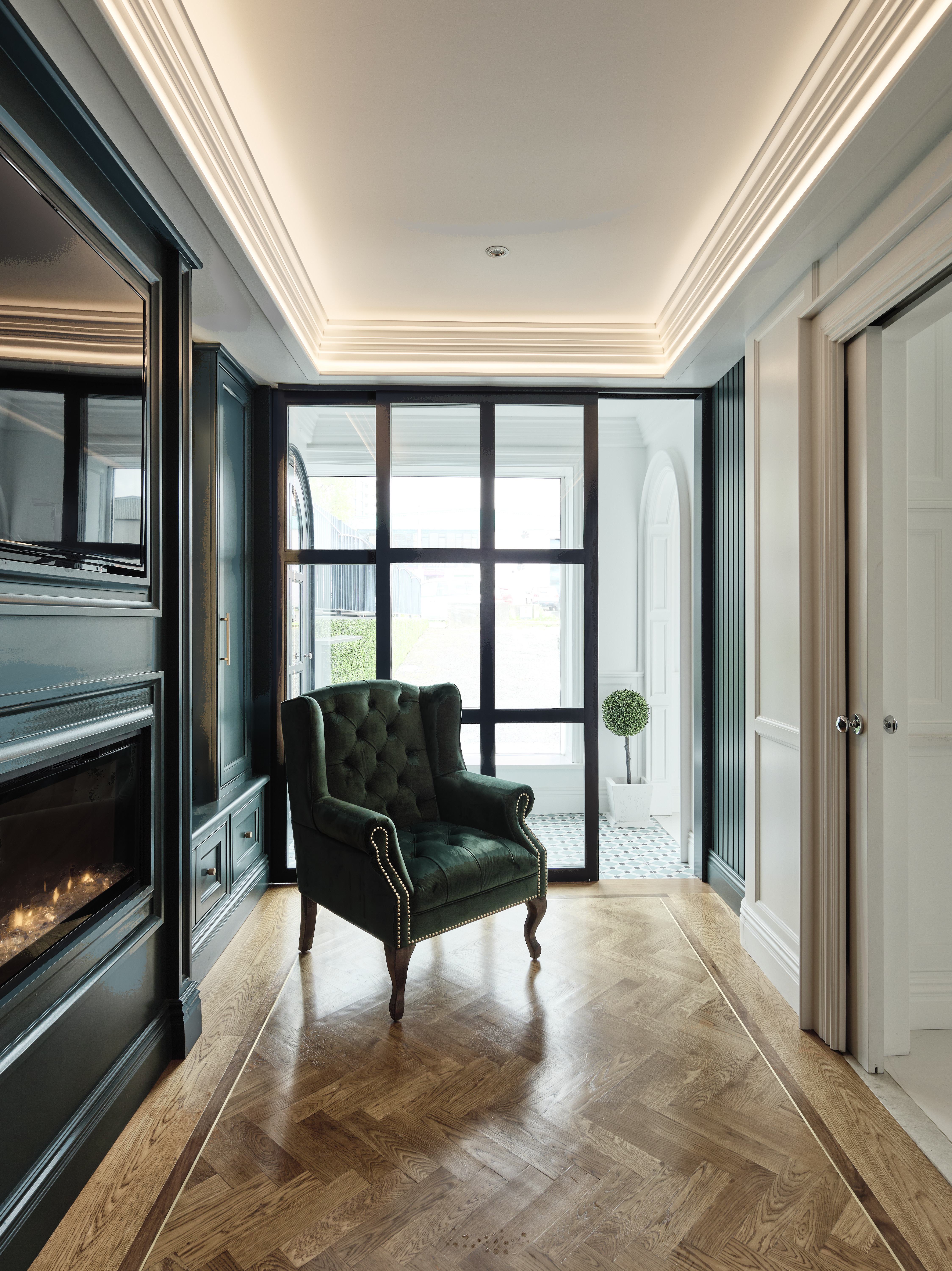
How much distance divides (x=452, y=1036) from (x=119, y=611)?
1598 mm

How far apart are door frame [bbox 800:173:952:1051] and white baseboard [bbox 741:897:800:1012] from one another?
14 centimetres

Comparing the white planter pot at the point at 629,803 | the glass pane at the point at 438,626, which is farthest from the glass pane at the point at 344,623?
the white planter pot at the point at 629,803

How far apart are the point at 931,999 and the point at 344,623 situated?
2764 millimetres

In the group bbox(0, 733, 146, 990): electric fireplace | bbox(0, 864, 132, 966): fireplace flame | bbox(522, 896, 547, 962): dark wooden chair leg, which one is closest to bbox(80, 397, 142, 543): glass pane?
bbox(0, 733, 146, 990): electric fireplace

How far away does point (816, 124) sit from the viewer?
1837 mm

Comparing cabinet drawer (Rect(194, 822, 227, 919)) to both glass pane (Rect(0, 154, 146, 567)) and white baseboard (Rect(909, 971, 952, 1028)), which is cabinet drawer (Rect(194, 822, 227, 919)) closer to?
glass pane (Rect(0, 154, 146, 567))

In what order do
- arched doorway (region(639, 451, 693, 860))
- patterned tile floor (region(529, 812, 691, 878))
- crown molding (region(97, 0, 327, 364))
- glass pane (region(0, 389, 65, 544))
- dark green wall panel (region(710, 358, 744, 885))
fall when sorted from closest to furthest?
1. glass pane (region(0, 389, 65, 544))
2. crown molding (region(97, 0, 327, 364))
3. dark green wall panel (region(710, 358, 744, 885))
4. patterned tile floor (region(529, 812, 691, 878))
5. arched doorway (region(639, 451, 693, 860))

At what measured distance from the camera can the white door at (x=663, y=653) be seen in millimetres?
5094

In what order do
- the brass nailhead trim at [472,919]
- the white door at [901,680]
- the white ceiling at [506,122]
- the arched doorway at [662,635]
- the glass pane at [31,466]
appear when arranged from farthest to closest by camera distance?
the arched doorway at [662,635]
the brass nailhead trim at [472,919]
the white door at [901,680]
the white ceiling at [506,122]
the glass pane at [31,466]

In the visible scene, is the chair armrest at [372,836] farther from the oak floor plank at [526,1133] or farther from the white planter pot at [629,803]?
the white planter pot at [629,803]

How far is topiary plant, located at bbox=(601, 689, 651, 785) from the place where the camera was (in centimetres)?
462

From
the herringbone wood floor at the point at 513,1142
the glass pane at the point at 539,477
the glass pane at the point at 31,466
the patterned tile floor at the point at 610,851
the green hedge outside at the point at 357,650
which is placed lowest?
the herringbone wood floor at the point at 513,1142

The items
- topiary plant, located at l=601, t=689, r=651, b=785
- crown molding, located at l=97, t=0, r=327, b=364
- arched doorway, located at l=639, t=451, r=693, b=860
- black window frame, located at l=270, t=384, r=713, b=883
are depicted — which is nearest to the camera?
crown molding, located at l=97, t=0, r=327, b=364

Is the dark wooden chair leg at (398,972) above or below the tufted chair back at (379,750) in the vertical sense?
below
